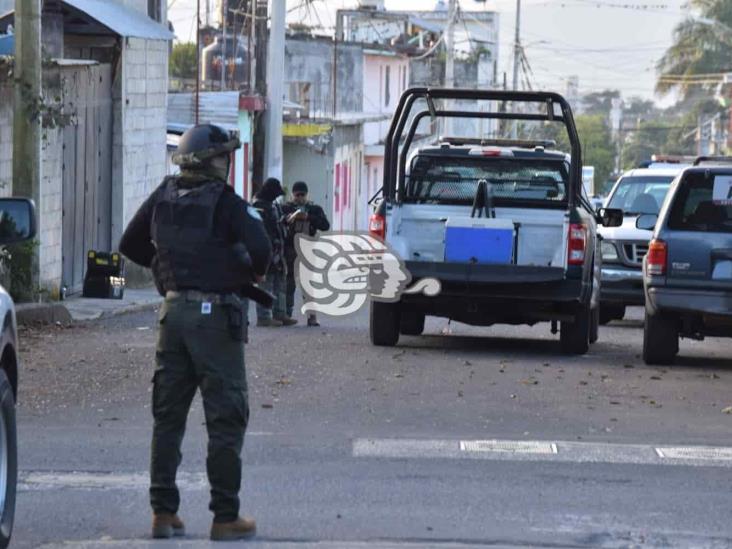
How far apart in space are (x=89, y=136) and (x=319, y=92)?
34438mm

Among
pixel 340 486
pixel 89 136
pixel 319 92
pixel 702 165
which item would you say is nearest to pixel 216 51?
pixel 319 92

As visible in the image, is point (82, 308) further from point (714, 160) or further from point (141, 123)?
point (714, 160)

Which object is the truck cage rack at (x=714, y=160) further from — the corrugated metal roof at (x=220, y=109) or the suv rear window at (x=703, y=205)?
the corrugated metal roof at (x=220, y=109)

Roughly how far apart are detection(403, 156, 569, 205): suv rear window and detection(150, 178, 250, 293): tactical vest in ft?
26.7

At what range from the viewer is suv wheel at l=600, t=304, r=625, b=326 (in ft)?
62.2

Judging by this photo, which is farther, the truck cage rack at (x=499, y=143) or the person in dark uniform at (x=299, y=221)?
the person in dark uniform at (x=299, y=221)

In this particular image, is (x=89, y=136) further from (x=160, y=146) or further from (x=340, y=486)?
(x=340, y=486)

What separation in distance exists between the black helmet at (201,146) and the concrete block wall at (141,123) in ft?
54.0

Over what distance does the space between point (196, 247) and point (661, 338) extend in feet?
25.1

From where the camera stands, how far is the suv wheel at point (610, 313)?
62.2 ft

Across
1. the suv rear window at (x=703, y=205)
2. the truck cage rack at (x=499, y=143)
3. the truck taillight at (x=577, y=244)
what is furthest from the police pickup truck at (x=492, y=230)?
the suv rear window at (x=703, y=205)

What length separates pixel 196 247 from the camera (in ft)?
22.2

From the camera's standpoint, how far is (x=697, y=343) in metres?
17.4

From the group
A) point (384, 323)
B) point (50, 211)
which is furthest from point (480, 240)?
point (50, 211)
